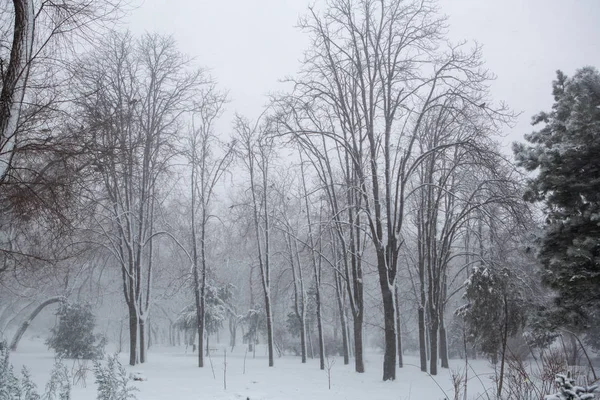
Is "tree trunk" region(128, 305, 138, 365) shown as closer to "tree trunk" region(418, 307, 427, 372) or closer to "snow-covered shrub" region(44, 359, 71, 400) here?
"snow-covered shrub" region(44, 359, 71, 400)

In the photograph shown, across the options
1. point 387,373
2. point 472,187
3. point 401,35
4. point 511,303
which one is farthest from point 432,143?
point 387,373

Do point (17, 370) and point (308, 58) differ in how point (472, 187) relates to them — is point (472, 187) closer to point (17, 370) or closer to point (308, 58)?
point (308, 58)

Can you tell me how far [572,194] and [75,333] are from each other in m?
23.3

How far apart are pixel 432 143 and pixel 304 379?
9.33m

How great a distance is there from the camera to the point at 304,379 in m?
12.8

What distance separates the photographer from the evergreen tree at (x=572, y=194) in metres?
9.09

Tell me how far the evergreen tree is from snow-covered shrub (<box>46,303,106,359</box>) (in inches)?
837

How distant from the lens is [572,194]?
31.6ft

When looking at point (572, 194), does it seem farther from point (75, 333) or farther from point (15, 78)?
point (75, 333)

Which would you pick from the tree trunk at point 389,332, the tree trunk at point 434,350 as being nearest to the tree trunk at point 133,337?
the tree trunk at point 389,332

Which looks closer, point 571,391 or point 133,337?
point 571,391

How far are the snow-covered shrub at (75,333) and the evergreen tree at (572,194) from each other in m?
21.3

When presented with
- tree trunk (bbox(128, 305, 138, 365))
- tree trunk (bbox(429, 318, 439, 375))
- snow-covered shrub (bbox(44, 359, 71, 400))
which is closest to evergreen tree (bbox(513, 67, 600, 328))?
tree trunk (bbox(429, 318, 439, 375))

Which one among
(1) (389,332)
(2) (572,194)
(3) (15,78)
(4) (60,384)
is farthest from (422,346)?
(3) (15,78)
